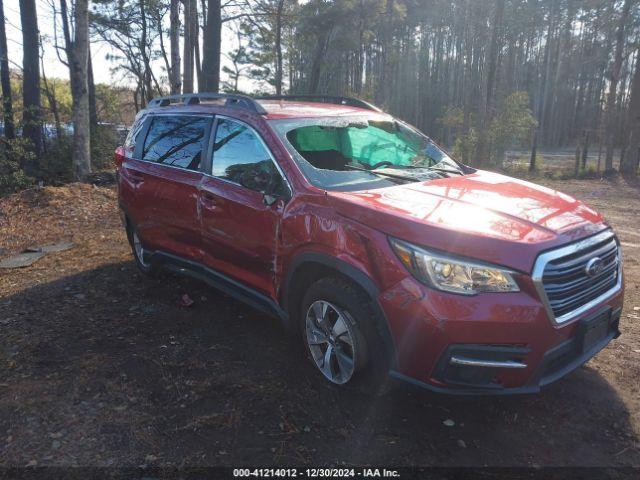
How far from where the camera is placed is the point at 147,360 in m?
3.68

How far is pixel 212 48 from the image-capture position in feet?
46.8

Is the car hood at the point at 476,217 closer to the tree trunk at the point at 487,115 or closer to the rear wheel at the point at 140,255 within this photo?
the rear wheel at the point at 140,255

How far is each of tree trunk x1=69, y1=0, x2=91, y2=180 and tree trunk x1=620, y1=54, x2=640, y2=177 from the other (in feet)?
52.2

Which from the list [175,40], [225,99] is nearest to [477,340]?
[225,99]

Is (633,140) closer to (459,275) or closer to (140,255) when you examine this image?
(140,255)

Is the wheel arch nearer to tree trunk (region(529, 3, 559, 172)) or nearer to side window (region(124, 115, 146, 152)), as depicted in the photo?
side window (region(124, 115, 146, 152))

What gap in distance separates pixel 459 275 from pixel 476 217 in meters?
0.44

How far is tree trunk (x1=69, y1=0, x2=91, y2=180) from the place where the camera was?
421 inches

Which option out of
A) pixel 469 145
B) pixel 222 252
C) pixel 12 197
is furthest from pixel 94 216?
pixel 469 145

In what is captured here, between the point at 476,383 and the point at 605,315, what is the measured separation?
1.00 m

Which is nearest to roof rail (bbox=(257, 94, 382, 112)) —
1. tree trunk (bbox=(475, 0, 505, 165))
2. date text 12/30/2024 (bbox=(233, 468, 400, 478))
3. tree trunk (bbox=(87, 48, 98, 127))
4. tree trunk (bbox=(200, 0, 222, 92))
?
date text 12/30/2024 (bbox=(233, 468, 400, 478))

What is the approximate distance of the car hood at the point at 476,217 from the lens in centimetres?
256

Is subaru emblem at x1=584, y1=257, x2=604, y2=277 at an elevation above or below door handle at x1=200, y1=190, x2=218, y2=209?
below

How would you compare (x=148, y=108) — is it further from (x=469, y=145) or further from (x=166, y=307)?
(x=469, y=145)
